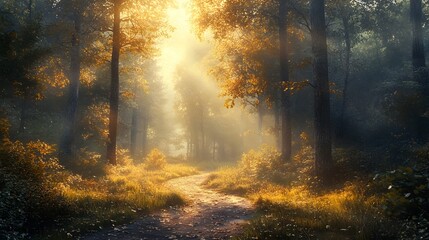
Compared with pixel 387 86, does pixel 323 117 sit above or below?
below

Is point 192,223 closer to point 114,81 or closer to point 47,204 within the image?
point 47,204

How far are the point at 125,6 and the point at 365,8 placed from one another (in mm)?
25781

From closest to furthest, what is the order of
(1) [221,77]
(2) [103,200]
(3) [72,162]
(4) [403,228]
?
(4) [403,228], (2) [103,200], (3) [72,162], (1) [221,77]

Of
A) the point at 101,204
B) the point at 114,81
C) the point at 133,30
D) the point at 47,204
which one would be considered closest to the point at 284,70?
the point at 133,30

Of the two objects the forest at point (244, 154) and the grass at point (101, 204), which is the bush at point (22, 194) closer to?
the forest at point (244, 154)

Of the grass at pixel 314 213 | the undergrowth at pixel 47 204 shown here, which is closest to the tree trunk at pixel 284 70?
the grass at pixel 314 213

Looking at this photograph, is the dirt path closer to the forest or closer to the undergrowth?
the forest

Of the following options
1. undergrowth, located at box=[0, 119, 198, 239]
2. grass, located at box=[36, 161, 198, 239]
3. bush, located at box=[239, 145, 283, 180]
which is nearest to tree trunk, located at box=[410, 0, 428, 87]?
bush, located at box=[239, 145, 283, 180]

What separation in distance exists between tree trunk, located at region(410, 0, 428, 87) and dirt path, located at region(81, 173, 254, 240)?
16622 millimetres

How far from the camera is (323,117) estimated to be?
13.5 m

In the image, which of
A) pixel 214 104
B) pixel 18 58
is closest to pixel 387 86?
pixel 18 58

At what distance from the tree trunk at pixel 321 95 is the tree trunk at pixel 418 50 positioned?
11885 mm

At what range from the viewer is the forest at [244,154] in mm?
8148

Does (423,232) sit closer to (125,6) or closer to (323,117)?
(323,117)
